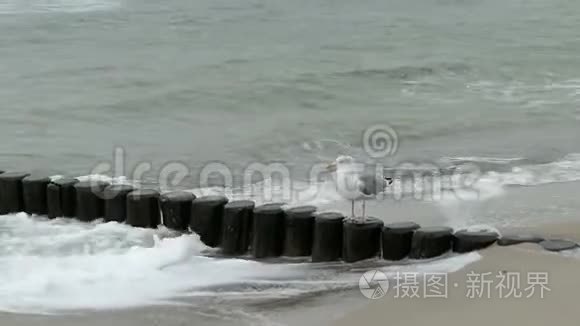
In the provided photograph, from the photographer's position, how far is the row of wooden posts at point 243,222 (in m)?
6.39

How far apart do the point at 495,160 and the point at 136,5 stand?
22.4 metres

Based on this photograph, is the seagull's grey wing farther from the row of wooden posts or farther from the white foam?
the white foam

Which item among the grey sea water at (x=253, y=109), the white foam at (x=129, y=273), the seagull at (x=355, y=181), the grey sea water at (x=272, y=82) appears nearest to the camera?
the white foam at (x=129, y=273)

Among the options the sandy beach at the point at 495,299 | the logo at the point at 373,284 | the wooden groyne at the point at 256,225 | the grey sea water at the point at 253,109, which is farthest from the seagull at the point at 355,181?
the sandy beach at the point at 495,299

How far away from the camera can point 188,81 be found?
55.9 ft

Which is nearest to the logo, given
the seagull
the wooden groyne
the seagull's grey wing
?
the wooden groyne

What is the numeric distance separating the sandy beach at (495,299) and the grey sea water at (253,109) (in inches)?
12.9

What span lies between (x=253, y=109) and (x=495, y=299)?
30.1 ft

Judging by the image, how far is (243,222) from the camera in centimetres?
677

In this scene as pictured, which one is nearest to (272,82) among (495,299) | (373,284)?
(373,284)

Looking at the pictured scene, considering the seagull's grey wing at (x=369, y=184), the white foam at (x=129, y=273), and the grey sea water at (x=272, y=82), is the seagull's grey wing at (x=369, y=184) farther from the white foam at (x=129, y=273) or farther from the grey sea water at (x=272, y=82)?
the grey sea water at (x=272, y=82)

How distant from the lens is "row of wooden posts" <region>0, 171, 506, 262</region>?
6391 mm

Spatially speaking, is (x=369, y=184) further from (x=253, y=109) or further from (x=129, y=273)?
(x=253, y=109)

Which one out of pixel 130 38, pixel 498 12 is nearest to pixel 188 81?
pixel 130 38
